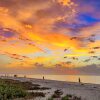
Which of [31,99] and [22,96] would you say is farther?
[22,96]

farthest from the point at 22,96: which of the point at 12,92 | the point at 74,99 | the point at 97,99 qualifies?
the point at 97,99

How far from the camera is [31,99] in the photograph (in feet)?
108

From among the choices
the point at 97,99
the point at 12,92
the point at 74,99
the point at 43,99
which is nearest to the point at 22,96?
the point at 12,92


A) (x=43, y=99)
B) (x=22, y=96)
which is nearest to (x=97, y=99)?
(x=43, y=99)

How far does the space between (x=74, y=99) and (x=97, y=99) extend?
3.59 metres

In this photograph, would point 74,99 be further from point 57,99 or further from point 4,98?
point 4,98

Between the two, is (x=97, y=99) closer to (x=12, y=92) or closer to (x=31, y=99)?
(x=31, y=99)

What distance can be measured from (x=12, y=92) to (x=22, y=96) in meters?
1.33

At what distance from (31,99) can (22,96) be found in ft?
10.4

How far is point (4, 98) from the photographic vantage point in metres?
31.9

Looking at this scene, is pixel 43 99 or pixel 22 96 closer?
pixel 43 99

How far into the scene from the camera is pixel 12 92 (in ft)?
119

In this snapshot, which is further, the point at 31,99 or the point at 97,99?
the point at 97,99

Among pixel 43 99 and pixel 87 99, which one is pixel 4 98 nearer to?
pixel 43 99
